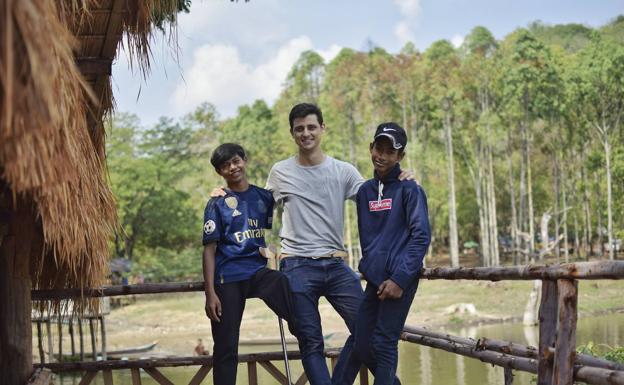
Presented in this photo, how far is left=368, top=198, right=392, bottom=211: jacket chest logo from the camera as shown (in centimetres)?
367

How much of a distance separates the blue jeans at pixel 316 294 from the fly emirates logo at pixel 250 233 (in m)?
0.20

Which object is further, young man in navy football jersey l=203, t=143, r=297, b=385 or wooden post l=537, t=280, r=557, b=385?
young man in navy football jersey l=203, t=143, r=297, b=385

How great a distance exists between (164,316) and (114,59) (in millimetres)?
24045

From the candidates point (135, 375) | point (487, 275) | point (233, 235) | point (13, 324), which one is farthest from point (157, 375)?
point (487, 275)

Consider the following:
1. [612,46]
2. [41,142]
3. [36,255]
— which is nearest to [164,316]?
[612,46]

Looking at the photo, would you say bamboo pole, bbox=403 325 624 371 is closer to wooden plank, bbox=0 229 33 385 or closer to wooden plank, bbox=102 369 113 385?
wooden plank, bbox=102 369 113 385

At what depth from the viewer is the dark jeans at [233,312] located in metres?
3.96

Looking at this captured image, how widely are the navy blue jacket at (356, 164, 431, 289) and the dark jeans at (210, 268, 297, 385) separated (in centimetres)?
46

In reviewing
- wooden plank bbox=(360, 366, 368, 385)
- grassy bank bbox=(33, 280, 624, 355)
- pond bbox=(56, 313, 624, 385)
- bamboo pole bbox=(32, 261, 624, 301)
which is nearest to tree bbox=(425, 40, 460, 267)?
grassy bank bbox=(33, 280, 624, 355)

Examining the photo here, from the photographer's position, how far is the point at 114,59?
4.19m

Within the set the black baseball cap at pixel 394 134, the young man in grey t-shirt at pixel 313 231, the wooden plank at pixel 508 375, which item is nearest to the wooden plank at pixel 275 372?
the young man in grey t-shirt at pixel 313 231

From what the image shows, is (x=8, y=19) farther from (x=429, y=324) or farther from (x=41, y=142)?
(x=429, y=324)

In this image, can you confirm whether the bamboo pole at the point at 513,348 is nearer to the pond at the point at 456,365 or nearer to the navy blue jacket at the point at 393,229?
the navy blue jacket at the point at 393,229

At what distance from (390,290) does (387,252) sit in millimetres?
197
